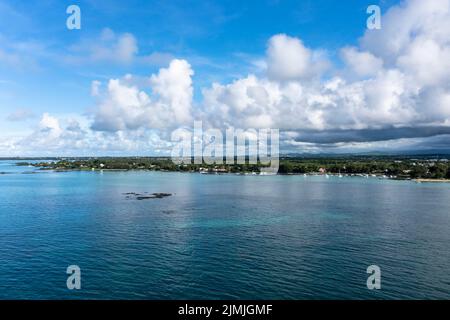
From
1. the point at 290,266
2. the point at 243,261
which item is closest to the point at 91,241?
the point at 243,261

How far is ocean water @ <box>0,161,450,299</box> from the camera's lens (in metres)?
25.9

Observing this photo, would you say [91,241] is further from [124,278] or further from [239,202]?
[239,202]

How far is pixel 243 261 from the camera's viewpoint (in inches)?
1257

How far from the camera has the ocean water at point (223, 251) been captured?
25891mm

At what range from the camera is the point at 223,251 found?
35.2 meters

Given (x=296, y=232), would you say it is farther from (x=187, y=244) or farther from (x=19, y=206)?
(x=19, y=206)

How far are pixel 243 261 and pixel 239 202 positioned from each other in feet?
130

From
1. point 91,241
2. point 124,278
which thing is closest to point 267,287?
point 124,278
